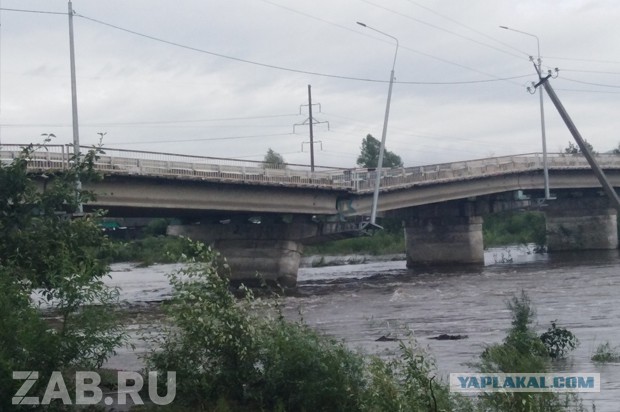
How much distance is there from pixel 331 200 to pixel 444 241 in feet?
63.1

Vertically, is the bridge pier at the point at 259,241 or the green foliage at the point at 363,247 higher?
the bridge pier at the point at 259,241

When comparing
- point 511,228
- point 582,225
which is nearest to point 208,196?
point 582,225

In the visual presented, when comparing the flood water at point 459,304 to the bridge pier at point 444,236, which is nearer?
the flood water at point 459,304

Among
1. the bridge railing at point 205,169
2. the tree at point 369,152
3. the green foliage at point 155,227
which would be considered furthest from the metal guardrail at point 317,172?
the tree at point 369,152

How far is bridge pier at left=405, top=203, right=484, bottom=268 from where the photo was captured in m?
77.5

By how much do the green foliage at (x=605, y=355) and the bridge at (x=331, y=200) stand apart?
1841cm

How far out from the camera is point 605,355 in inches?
831

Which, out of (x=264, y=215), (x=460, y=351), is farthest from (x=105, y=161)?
(x=460, y=351)

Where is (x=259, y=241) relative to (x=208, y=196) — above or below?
below

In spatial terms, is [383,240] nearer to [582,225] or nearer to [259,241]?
[582,225]

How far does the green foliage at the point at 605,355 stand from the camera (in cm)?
2080

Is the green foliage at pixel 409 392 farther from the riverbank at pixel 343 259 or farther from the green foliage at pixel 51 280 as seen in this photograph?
the riverbank at pixel 343 259

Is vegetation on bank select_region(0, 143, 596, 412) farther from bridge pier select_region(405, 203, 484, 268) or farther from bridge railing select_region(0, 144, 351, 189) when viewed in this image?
bridge pier select_region(405, 203, 484, 268)

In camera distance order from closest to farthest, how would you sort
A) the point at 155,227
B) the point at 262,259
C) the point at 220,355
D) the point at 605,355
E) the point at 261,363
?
1. the point at 220,355
2. the point at 261,363
3. the point at 605,355
4. the point at 262,259
5. the point at 155,227
